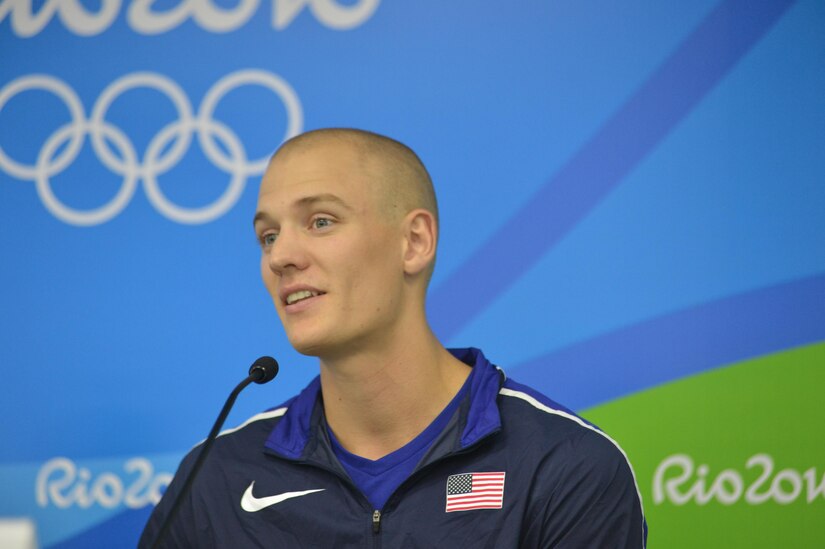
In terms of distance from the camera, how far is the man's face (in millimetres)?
2064

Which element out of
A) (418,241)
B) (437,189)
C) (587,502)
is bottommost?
(587,502)

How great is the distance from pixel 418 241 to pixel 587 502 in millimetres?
635

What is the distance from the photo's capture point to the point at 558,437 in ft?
6.84

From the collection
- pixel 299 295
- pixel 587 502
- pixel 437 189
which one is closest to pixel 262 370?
pixel 299 295

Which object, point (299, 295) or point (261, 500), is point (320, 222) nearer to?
point (299, 295)

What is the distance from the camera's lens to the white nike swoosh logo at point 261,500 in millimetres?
2154

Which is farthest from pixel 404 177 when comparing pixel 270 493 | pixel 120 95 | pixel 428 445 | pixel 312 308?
pixel 120 95

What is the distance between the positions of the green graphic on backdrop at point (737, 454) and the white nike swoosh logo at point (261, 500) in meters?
0.99

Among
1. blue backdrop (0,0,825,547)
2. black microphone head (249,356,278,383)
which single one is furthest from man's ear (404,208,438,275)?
blue backdrop (0,0,825,547)

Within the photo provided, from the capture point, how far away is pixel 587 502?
6.54ft

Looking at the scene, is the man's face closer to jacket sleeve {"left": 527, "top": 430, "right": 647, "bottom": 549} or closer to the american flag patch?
the american flag patch

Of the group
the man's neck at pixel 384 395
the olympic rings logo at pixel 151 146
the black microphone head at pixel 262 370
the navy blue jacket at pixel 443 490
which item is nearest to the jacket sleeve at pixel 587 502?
the navy blue jacket at pixel 443 490

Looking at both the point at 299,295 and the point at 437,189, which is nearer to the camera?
the point at 299,295

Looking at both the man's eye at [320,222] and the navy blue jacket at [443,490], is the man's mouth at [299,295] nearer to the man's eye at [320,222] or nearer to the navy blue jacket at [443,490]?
the man's eye at [320,222]
